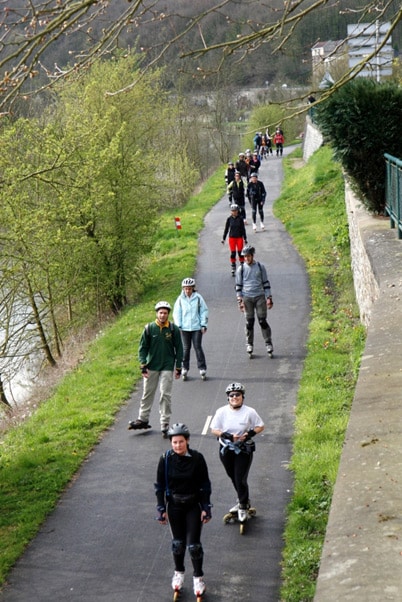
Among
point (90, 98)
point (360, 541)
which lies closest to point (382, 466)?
point (360, 541)

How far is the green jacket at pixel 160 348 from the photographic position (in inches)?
498

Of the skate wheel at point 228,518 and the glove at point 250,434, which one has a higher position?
the glove at point 250,434

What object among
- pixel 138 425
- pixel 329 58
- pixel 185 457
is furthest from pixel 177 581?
pixel 329 58

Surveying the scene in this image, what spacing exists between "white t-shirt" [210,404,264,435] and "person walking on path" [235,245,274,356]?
242 inches

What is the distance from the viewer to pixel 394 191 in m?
16.7

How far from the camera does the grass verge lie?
8792 mm

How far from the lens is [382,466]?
6957mm

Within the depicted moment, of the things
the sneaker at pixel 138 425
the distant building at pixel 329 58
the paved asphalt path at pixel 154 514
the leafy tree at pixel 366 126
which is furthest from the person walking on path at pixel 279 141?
the sneaker at pixel 138 425

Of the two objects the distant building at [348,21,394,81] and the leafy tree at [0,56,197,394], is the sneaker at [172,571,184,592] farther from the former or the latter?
the leafy tree at [0,56,197,394]

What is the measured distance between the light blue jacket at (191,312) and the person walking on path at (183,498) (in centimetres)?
652

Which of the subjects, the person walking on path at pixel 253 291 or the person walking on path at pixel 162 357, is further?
the person walking on path at pixel 253 291

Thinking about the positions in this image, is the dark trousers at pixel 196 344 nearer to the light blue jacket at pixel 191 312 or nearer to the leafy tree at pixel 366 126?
the light blue jacket at pixel 191 312

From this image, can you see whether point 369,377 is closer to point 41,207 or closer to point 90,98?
point 41,207

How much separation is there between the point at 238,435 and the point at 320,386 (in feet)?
A: 15.3
